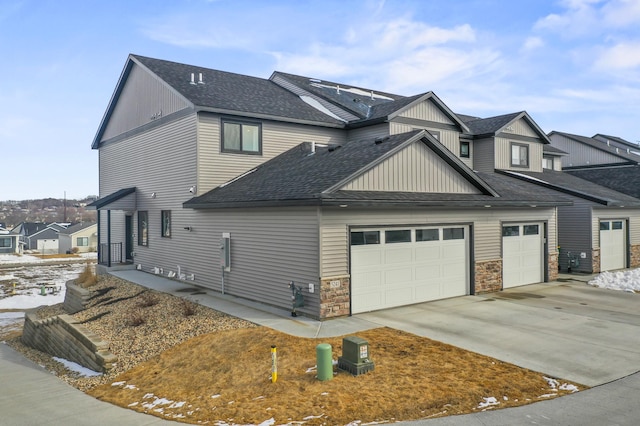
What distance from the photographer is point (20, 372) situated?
43.0 feet

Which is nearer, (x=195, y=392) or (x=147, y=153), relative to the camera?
(x=195, y=392)

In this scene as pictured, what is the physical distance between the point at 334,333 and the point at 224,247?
254 inches

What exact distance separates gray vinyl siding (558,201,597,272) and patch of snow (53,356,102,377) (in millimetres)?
20449

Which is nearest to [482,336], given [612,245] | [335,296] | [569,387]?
[569,387]

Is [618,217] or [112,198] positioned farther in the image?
[618,217]

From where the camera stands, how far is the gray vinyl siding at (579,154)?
35.5 metres

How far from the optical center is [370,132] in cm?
2145

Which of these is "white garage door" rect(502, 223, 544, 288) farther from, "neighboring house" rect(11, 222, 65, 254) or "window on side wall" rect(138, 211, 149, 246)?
"neighboring house" rect(11, 222, 65, 254)

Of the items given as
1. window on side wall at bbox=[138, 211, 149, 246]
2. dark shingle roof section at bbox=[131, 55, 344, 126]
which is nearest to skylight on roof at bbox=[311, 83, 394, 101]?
dark shingle roof section at bbox=[131, 55, 344, 126]

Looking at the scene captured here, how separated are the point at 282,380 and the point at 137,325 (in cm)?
706

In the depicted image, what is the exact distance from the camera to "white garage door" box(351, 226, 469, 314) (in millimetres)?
13227

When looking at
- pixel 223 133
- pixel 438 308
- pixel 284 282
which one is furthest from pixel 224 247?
pixel 438 308

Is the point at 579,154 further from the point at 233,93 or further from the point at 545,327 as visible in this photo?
the point at 545,327

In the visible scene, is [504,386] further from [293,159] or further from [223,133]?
[223,133]
